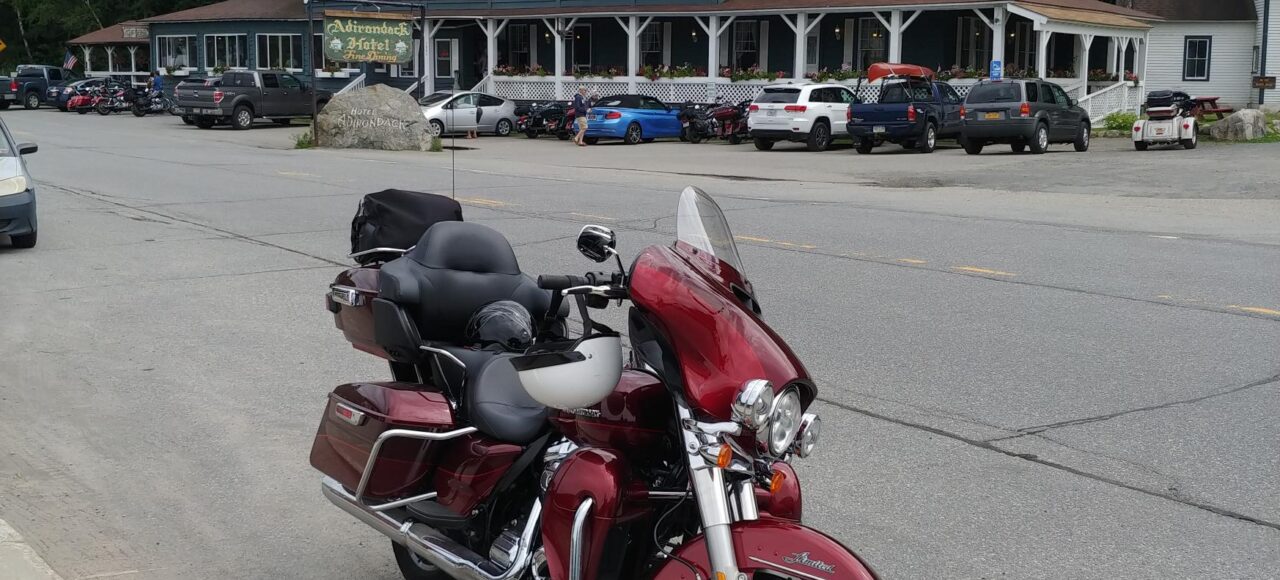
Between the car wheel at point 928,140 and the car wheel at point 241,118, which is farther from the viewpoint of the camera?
the car wheel at point 241,118

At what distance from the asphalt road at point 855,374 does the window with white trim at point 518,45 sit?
3048 centimetres

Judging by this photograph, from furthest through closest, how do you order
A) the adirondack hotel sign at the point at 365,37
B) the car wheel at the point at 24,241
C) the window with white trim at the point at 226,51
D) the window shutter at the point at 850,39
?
the window with white trim at the point at 226,51
the window shutter at the point at 850,39
the adirondack hotel sign at the point at 365,37
the car wheel at the point at 24,241

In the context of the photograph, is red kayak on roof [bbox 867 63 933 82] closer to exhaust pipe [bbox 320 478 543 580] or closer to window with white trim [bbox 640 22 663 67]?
window with white trim [bbox 640 22 663 67]

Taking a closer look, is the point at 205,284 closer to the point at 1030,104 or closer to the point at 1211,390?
the point at 1211,390

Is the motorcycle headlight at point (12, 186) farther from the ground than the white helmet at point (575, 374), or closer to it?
closer to it

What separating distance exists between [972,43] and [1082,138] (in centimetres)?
1013

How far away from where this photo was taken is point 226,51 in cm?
5606

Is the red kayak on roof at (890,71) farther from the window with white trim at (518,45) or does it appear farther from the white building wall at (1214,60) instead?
the window with white trim at (518,45)

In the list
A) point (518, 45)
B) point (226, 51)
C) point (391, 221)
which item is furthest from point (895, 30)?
point (391, 221)

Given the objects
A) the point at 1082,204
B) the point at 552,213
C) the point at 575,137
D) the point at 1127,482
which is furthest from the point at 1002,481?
the point at 575,137

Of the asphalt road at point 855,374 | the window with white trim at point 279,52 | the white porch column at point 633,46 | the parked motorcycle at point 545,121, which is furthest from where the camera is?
the window with white trim at point 279,52

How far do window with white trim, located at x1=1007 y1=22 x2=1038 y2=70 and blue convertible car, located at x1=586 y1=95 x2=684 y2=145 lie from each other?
37.0 feet

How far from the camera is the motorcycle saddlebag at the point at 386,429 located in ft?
13.5

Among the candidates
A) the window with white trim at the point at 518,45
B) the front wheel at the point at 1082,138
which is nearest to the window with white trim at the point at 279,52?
the window with white trim at the point at 518,45
